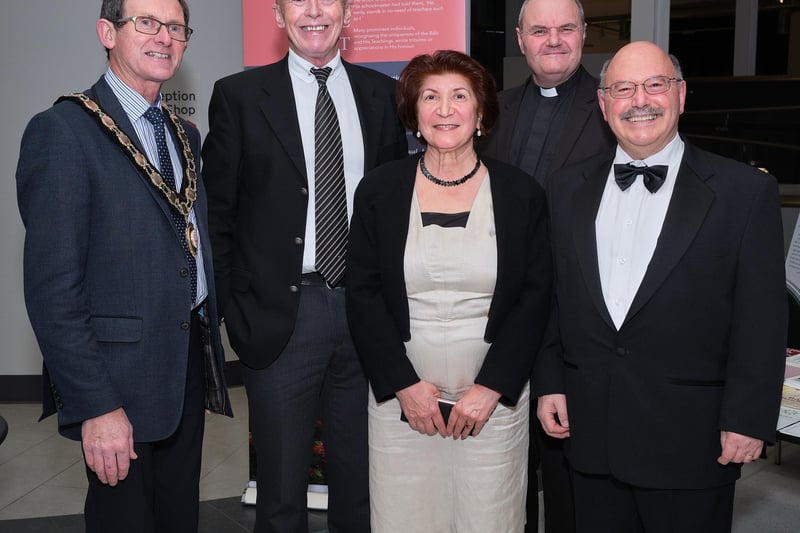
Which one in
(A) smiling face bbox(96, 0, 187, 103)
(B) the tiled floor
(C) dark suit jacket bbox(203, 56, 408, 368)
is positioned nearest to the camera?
(A) smiling face bbox(96, 0, 187, 103)

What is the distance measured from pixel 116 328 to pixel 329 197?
79 centimetres

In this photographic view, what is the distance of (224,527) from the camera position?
154 inches

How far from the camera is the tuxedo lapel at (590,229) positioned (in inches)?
88.0

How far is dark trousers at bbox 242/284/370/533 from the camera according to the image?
8.77 feet

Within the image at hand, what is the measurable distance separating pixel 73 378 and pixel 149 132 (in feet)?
2.30

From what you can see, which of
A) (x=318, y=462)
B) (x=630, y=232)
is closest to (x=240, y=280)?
(x=630, y=232)

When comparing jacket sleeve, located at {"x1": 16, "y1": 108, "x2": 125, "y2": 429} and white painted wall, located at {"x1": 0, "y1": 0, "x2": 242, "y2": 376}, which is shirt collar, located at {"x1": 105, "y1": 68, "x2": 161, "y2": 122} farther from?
white painted wall, located at {"x1": 0, "y1": 0, "x2": 242, "y2": 376}

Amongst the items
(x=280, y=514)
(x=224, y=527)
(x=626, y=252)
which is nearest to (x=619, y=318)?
(x=626, y=252)

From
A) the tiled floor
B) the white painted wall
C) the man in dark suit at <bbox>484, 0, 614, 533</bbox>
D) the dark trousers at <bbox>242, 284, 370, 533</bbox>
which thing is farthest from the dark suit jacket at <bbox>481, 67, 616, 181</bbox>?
the white painted wall

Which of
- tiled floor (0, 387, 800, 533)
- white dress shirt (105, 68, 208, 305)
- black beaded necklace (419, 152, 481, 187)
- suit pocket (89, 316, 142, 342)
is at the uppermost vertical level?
white dress shirt (105, 68, 208, 305)

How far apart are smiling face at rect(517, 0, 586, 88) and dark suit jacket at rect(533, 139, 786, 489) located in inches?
28.0

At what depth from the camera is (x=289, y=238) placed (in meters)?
2.64

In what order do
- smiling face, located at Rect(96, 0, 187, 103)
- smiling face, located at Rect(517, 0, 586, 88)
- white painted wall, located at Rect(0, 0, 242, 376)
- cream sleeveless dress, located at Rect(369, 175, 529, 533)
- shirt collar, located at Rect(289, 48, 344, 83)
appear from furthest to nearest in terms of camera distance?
white painted wall, located at Rect(0, 0, 242, 376) < smiling face, located at Rect(517, 0, 586, 88) < shirt collar, located at Rect(289, 48, 344, 83) < cream sleeveless dress, located at Rect(369, 175, 529, 533) < smiling face, located at Rect(96, 0, 187, 103)

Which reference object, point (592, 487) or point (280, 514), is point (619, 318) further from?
point (280, 514)
